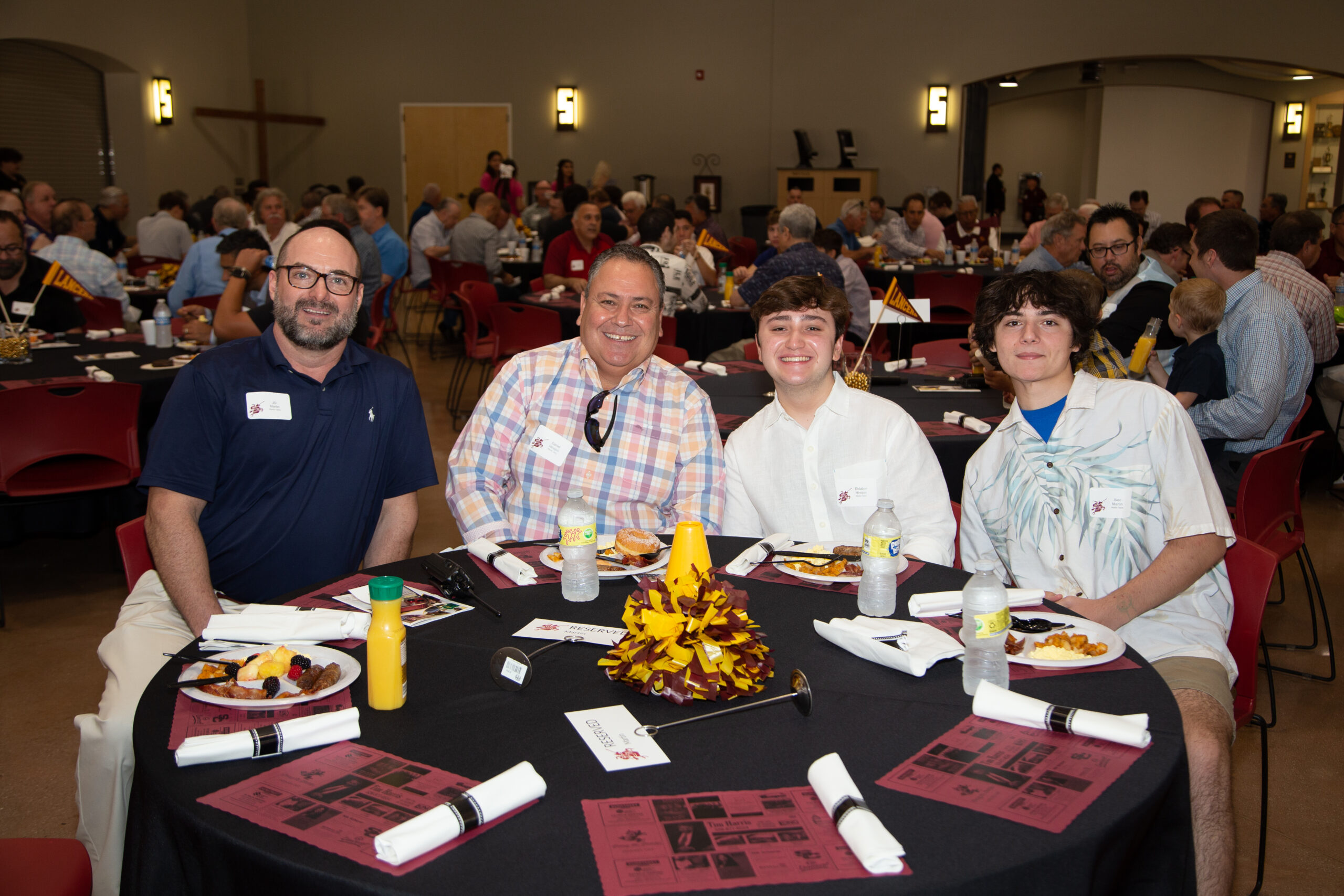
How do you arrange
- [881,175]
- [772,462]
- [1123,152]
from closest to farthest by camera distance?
[772,462], [881,175], [1123,152]

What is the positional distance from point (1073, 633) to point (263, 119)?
15.7m

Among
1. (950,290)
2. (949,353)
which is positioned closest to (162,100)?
(950,290)

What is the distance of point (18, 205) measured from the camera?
8070mm

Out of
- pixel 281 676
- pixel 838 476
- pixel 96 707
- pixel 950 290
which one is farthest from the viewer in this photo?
pixel 950 290

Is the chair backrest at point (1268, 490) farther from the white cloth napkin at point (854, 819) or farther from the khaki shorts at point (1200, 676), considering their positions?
the white cloth napkin at point (854, 819)

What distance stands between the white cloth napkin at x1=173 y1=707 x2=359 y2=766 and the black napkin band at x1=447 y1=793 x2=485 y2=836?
27cm

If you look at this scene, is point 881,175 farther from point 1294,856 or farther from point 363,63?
point 1294,856

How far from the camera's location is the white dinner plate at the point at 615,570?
1951 mm

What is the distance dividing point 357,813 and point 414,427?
1.48m

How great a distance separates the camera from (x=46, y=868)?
154cm

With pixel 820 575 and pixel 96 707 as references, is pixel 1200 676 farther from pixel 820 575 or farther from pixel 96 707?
pixel 96 707

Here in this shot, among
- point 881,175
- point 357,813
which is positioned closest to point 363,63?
point 881,175

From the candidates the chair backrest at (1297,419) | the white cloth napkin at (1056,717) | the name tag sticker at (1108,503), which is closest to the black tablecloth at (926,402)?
the name tag sticker at (1108,503)

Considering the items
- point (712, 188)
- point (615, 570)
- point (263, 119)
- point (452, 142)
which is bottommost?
point (615, 570)
